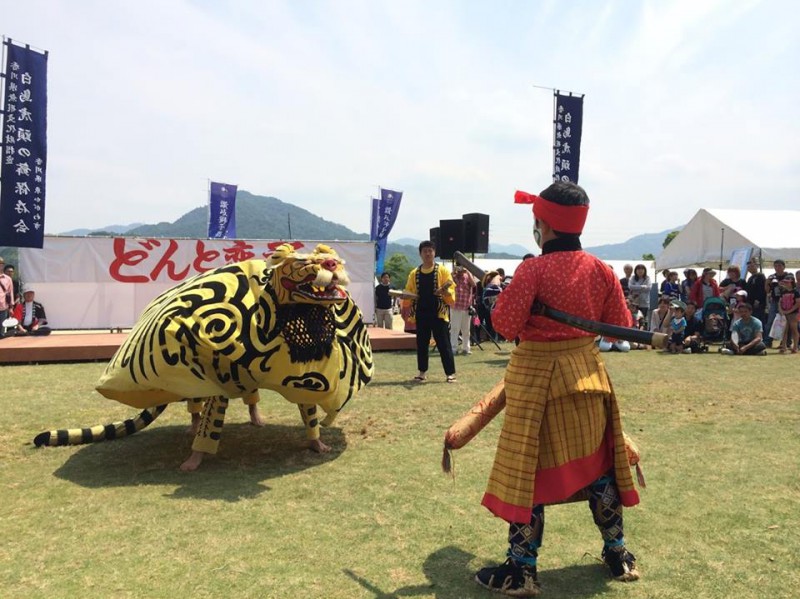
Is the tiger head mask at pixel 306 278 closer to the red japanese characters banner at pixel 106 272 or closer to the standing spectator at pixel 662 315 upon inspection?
the red japanese characters banner at pixel 106 272

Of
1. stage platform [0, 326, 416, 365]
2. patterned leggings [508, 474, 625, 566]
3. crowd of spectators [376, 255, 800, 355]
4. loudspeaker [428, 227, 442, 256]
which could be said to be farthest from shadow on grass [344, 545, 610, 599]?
stage platform [0, 326, 416, 365]

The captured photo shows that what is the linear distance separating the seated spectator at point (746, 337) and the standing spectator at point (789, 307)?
52cm

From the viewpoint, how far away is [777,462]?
14.9 ft

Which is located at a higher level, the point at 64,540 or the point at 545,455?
the point at 545,455

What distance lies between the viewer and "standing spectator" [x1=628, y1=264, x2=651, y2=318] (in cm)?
1359

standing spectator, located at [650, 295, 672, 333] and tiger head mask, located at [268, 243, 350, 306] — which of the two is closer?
tiger head mask, located at [268, 243, 350, 306]

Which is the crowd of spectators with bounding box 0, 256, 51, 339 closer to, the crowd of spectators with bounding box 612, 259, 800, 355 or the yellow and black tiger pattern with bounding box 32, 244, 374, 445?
the yellow and black tiger pattern with bounding box 32, 244, 374, 445

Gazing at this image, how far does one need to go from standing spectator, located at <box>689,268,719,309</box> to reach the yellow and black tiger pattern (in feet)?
36.1

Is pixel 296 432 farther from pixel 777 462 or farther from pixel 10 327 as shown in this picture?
pixel 10 327

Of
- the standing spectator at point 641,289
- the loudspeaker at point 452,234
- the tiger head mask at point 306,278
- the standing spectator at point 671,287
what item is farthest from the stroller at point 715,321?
the tiger head mask at point 306,278

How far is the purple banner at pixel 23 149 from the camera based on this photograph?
11953 millimetres

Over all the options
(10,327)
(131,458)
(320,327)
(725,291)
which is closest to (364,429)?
(320,327)

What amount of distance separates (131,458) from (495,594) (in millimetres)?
3148

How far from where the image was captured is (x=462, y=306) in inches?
422
